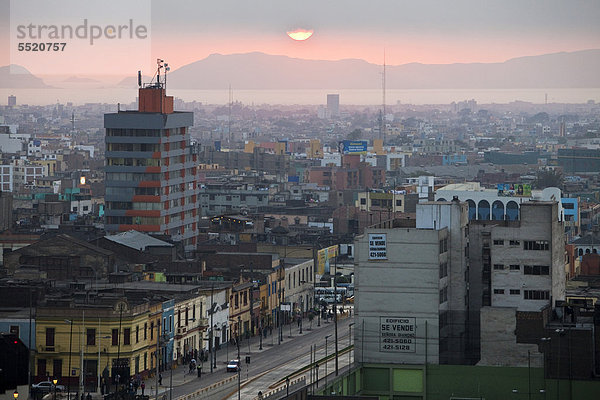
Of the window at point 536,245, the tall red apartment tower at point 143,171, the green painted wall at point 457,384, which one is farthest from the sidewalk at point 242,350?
the tall red apartment tower at point 143,171

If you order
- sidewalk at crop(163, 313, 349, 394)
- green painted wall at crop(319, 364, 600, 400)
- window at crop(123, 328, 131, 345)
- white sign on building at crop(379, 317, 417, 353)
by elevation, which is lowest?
sidewalk at crop(163, 313, 349, 394)

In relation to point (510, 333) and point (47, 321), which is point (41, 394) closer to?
point (47, 321)

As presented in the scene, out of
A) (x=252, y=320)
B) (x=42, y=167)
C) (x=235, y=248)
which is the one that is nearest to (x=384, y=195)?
(x=235, y=248)

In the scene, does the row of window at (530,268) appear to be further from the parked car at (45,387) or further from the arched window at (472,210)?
the arched window at (472,210)

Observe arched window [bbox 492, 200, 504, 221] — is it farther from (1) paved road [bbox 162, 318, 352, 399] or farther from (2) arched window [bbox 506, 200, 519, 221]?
(1) paved road [bbox 162, 318, 352, 399]

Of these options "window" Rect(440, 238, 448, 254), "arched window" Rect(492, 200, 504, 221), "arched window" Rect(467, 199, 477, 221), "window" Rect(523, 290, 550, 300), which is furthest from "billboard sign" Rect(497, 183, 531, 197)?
"window" Rect(440, 238, 448, 254)

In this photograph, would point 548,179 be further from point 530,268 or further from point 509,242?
point 509,242
